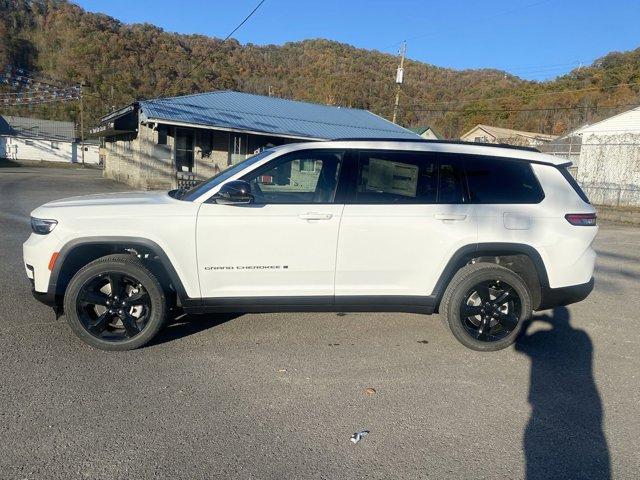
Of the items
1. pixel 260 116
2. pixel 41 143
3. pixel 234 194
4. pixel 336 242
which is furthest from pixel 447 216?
pixel 41 143

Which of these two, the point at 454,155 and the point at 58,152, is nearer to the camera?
the point at 454,155

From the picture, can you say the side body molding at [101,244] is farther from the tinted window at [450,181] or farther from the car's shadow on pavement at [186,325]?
the tinted window at [450,181]

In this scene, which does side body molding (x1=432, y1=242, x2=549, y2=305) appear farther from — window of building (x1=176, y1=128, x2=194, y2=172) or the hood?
window of building (x1=176, y1=128, x2=194, y2=172)

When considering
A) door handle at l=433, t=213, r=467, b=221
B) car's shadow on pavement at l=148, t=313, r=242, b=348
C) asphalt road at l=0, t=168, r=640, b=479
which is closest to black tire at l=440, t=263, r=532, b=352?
asphalt road at l=0, t=168, r=640, b=479

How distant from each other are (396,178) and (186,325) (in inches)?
97.2

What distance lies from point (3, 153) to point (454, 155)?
6134 centimetres

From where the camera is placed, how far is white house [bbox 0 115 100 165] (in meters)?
52.2

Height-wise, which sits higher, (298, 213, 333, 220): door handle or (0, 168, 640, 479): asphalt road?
(298, 213, 333, 220): door handle

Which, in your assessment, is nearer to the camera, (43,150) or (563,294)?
(563,294)

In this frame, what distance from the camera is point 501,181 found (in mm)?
4168

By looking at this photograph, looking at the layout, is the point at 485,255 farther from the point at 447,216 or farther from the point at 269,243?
the point at 269,243

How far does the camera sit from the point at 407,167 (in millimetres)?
4105

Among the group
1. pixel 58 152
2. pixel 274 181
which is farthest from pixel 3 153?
pixel 274 181

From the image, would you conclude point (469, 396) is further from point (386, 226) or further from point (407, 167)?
point (407, 167)
